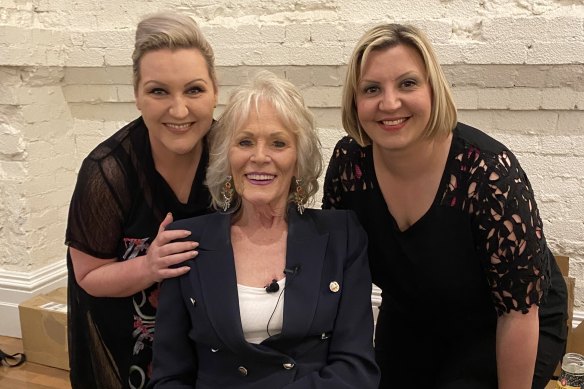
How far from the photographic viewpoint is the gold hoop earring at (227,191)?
1499 millimetres

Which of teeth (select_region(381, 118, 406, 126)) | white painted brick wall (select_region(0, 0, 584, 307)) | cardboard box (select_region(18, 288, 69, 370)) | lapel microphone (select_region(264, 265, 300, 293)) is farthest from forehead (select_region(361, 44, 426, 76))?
cardboard box (select_region(18, 288, 69, 370))

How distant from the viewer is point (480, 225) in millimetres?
1443

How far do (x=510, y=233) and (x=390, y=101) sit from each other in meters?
0.47

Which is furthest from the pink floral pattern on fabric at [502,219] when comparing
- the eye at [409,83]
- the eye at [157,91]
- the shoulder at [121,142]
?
the shoulder at [121,142]

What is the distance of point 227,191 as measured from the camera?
150 cm

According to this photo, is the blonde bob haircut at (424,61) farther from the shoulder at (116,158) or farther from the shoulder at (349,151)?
the shoulder at (116,158)

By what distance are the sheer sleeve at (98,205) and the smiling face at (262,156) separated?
42cm

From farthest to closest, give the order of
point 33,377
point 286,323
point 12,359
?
point 12,359 → point 33,377 → point 286,323

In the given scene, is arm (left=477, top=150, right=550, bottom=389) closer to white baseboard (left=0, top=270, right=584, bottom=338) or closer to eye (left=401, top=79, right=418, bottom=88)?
eye (left=401, top=79, right=418, bottom=88)

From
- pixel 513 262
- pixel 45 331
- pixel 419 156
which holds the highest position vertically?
pixel 419 156

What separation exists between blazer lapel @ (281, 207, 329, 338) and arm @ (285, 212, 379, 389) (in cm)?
8

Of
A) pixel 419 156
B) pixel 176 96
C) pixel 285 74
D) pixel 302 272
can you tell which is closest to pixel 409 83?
pixel 419 156

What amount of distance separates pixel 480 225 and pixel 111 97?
2305mm

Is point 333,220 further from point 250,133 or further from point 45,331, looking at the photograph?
point 45,331
